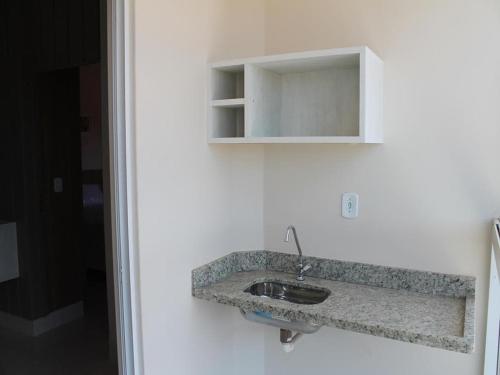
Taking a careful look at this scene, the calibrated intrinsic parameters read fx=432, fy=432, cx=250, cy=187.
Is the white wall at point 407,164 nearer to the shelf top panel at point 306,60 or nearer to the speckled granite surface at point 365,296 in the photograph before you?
the speckled granite surface at point 365,296

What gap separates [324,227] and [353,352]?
598 millimetres

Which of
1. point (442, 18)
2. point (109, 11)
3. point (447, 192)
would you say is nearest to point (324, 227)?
point (447, 192)

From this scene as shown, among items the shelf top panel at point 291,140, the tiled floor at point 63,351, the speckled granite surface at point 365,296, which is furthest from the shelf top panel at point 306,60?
the tiled floor at point 63,351

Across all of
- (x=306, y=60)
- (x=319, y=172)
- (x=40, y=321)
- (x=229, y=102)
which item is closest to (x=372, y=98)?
(x=306, y=60)

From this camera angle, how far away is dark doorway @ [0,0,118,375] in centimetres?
297

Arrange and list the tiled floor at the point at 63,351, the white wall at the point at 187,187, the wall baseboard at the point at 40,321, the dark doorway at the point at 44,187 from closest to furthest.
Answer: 1. the white wall at the point at 187,187
2. the tiled floor at the point at 63,351
3. the dark doorway at the point at 44,187
4. the wall baseboard at the point at 40,321

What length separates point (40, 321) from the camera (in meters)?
3.29

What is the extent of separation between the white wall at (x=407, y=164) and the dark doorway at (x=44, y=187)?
1.53 m

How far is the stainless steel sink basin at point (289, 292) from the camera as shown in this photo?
75.1 inches

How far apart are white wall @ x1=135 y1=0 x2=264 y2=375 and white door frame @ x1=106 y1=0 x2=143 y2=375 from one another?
0.10 ft

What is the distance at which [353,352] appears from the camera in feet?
6.64

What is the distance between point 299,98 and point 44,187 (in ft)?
7.29

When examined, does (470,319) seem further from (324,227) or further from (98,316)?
(98,316)

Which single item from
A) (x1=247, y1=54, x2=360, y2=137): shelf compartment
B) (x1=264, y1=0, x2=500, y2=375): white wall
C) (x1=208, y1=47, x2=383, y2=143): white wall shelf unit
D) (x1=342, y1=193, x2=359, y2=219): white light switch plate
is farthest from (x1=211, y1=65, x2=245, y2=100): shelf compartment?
(x1=342, y1=193, x2=359, y2=219): white light switch plate
